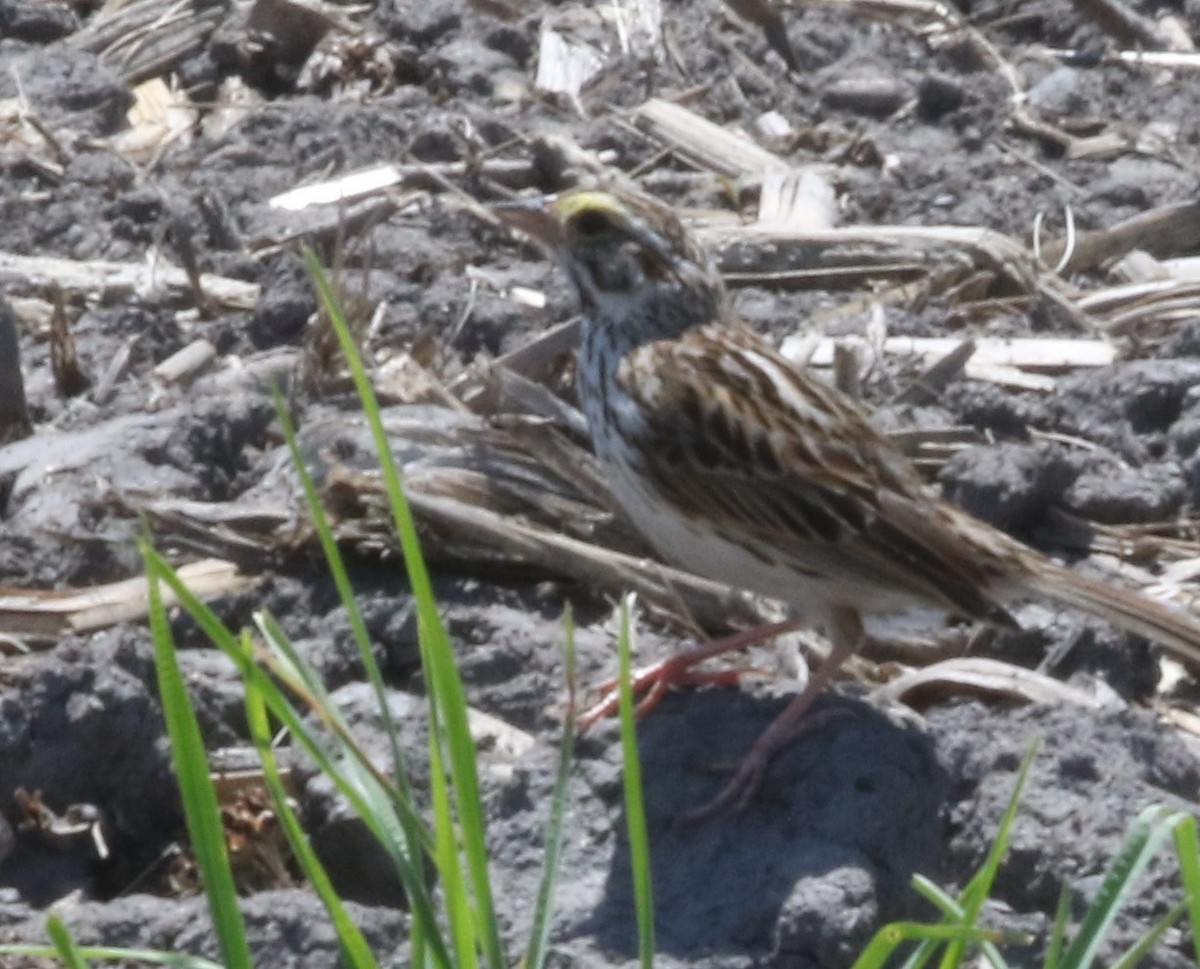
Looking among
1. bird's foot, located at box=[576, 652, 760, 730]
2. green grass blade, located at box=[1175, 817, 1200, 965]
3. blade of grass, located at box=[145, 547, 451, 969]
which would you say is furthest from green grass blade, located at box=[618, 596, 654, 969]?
bird's foot, located at box=[576, 652, 760, 730]

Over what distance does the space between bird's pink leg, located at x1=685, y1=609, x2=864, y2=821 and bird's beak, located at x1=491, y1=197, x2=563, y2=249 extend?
1.17 m

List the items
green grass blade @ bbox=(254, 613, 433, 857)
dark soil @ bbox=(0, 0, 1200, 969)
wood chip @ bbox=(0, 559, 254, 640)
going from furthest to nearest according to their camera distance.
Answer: wood chip @ bbox=(0, 559, 254, 640), dark soil @ bbox=(0, 0, 1200, 969), green grass blade @ bbox=(254, 613, 433, 857)

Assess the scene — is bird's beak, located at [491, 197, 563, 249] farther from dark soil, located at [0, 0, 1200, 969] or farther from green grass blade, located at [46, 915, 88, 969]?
green grass blade, located at [46, 915, 88, 969]

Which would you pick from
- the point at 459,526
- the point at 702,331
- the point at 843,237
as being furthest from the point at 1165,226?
the point at 459,526

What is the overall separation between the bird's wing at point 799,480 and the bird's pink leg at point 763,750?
0.78ft

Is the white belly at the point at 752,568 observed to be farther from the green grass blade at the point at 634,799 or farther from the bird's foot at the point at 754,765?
the green grass blade at the point at 634,799

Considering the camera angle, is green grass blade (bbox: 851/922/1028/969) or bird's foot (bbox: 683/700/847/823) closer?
green grass blade (bbox: 851/922/1028/969)

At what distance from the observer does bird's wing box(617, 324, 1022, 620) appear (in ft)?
17.0

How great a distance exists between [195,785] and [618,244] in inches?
112

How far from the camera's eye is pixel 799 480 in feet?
17.4

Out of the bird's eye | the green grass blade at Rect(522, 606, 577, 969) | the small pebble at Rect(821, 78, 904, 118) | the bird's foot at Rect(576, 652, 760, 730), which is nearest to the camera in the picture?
the green grass blade at Rect(522, 606, 577, 969)

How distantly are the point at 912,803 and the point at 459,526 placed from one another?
4.34ft

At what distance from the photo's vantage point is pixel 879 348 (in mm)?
6582

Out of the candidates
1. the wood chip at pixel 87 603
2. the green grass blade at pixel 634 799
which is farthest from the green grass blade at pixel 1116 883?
the wood chip at pixel 87 603
